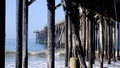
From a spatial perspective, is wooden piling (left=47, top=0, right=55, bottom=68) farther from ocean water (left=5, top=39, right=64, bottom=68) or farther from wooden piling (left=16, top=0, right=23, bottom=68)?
ocean water (left=5, top=39, right=64, bottom=68)

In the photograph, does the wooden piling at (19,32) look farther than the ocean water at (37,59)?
No

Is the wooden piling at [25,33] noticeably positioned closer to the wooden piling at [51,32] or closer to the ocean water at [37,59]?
the wooden piling at [51,32]
